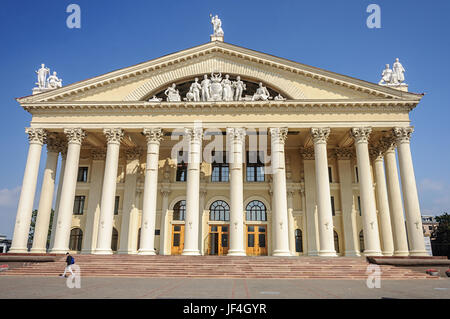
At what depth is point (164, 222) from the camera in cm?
3547

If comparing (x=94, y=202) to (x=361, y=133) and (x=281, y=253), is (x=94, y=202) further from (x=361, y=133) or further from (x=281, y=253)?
(x=361, y=133)

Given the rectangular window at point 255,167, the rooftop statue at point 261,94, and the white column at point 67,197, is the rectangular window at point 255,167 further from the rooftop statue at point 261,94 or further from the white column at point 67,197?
the white column at point 67,197

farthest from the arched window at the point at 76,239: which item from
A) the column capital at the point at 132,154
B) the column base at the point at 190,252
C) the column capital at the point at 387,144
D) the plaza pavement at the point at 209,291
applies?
the column capital at the point at 387,144

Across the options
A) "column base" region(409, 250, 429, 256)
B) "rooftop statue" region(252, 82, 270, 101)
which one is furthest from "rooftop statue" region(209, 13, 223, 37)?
"column base" region(409, 250, 429, 256)

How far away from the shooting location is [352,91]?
99.0ft

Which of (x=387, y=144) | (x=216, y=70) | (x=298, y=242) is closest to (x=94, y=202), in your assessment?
(x=216, y=70)

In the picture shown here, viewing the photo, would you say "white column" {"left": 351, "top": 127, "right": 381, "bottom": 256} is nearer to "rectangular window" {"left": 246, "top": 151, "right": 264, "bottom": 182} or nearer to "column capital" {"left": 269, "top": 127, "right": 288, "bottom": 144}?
"column capital" {"left": 269, "top": 127, "right": 288, "bottom": 144}

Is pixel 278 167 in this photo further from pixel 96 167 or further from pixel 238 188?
pixel 96 167

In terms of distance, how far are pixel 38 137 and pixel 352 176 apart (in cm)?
3053

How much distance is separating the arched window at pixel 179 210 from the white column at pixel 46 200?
38.6 ft

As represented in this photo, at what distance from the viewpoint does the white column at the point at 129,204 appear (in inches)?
1330

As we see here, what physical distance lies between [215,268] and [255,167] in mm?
16525
